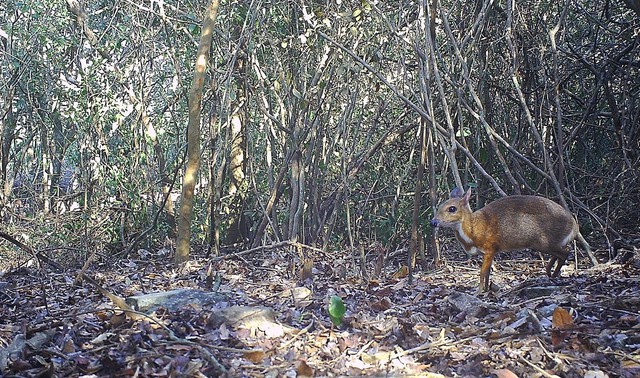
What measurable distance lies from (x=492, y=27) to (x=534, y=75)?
71 cm

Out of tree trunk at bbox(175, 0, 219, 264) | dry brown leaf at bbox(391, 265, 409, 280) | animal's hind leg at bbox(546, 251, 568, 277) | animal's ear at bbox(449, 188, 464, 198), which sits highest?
tree trunk at bbox(175, 0, 219, 264)

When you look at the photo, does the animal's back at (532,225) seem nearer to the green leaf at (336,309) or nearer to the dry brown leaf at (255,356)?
the green leaf at (336,309)

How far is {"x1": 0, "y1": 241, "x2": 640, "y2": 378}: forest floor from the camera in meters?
3.54

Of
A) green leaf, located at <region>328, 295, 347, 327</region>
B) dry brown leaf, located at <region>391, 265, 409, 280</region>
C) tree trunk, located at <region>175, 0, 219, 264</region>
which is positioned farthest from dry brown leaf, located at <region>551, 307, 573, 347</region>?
tree trunk, located at <region>175, 0, 219, 264</region>

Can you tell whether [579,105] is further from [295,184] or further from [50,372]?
[50,372]

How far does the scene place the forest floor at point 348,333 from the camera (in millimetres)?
3541

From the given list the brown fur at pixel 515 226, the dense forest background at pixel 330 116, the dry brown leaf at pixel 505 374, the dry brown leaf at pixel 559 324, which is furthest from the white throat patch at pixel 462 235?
the dry brown leaf at pixel 505 374

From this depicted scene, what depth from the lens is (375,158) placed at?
9.21 m

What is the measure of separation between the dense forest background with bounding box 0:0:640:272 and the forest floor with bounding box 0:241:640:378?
6.03 feet

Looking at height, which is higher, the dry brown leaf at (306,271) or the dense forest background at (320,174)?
the dense forest background at (320,174)

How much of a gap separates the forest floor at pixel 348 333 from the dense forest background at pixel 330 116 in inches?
72.3

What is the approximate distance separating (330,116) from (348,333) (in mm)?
4662

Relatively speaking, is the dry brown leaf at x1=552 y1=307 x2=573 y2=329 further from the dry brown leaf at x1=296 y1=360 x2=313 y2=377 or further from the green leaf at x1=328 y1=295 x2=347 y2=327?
the dry brown leaf at x1=296 y1=360 x2=313 y2=377

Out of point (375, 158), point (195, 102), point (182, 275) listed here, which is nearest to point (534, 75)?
point (375, 158)
